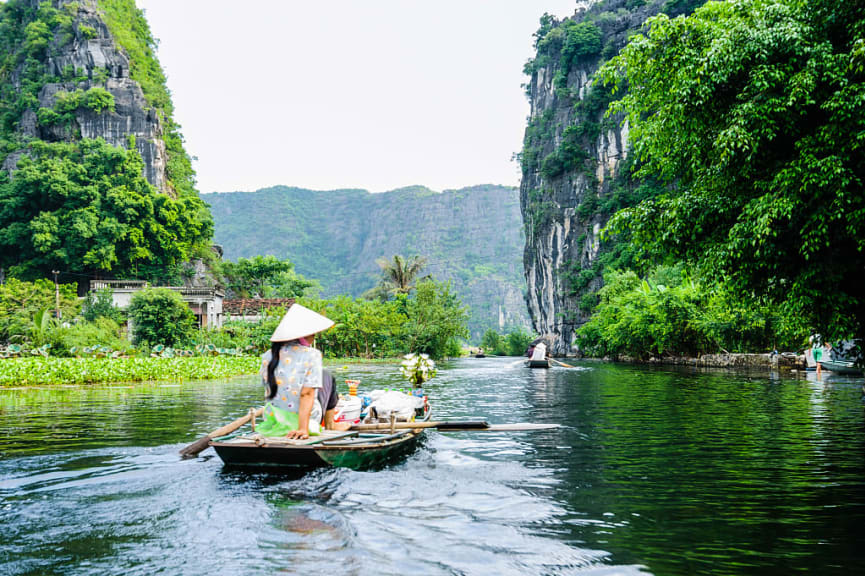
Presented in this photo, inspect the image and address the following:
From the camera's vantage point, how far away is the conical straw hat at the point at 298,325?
19.6ft

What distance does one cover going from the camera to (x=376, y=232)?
158 m

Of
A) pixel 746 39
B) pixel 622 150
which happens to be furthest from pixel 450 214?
pixel 746 39

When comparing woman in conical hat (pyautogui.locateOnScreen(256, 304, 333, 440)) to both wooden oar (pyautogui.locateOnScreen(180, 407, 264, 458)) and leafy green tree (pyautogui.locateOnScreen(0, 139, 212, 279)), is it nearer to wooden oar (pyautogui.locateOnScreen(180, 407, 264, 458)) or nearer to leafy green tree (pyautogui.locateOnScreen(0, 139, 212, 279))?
wooden oar (pyautogui.locateOnScreen(180, 407, 264, 458))

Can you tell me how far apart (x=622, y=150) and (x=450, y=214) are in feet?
324

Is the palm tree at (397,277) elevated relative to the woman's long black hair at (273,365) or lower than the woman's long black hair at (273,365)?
elevated

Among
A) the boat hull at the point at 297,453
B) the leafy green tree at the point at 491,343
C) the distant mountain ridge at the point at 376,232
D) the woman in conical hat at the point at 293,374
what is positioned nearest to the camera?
the boat hull at the point at 297,453

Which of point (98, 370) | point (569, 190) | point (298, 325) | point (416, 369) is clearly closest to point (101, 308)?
point (98, 370)

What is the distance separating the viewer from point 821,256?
7.84m

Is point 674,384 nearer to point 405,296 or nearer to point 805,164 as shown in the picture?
point 805,164

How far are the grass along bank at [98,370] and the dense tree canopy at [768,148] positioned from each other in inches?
656

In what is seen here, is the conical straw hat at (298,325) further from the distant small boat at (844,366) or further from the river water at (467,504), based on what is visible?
the distant small boat at (844,366)

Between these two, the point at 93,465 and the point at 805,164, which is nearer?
the point at 93,465

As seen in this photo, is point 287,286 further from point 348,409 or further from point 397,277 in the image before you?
point 348,409

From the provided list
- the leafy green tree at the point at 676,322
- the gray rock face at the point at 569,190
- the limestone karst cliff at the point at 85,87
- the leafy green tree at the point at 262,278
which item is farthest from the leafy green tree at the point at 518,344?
the limestone karst cliff at the point at 85,87
